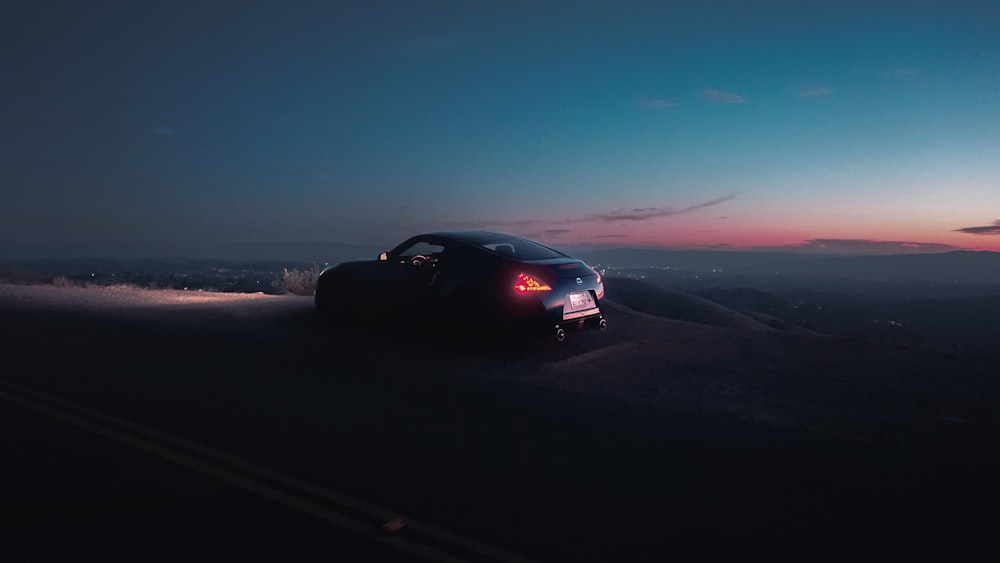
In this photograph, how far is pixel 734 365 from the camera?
8.84 m

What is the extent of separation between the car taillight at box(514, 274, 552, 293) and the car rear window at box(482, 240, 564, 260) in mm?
400

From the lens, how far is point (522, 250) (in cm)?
Result: 970

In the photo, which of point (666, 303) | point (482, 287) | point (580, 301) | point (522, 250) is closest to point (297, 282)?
point (522, 250)

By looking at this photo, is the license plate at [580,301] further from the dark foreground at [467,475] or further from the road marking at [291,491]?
the road marking at [291,491]

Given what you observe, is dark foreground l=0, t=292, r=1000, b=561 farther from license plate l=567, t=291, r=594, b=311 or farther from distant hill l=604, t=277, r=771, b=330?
distant hill l=604, t=277, r=771, b=330

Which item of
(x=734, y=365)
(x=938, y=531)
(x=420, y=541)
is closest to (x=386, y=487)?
(x=420, y=541)

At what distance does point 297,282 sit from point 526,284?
40.8ft

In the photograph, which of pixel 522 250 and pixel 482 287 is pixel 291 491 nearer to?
pixel 482 287

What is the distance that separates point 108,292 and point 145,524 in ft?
53.6

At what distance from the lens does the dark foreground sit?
379cm

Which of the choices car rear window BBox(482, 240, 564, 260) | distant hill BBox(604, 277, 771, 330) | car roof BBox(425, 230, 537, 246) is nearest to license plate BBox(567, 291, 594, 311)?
car rear window BBox(482, 240, 564, 260)

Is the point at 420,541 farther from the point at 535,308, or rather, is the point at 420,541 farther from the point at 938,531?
the point at 535,308

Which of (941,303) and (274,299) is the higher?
(274,299)

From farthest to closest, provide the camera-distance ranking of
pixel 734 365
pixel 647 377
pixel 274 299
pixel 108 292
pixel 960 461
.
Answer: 1. pixel 108 292
2. pixel 274 299
3. pixel 734 365
4. pixel 647 377
5. pixel 960 461
